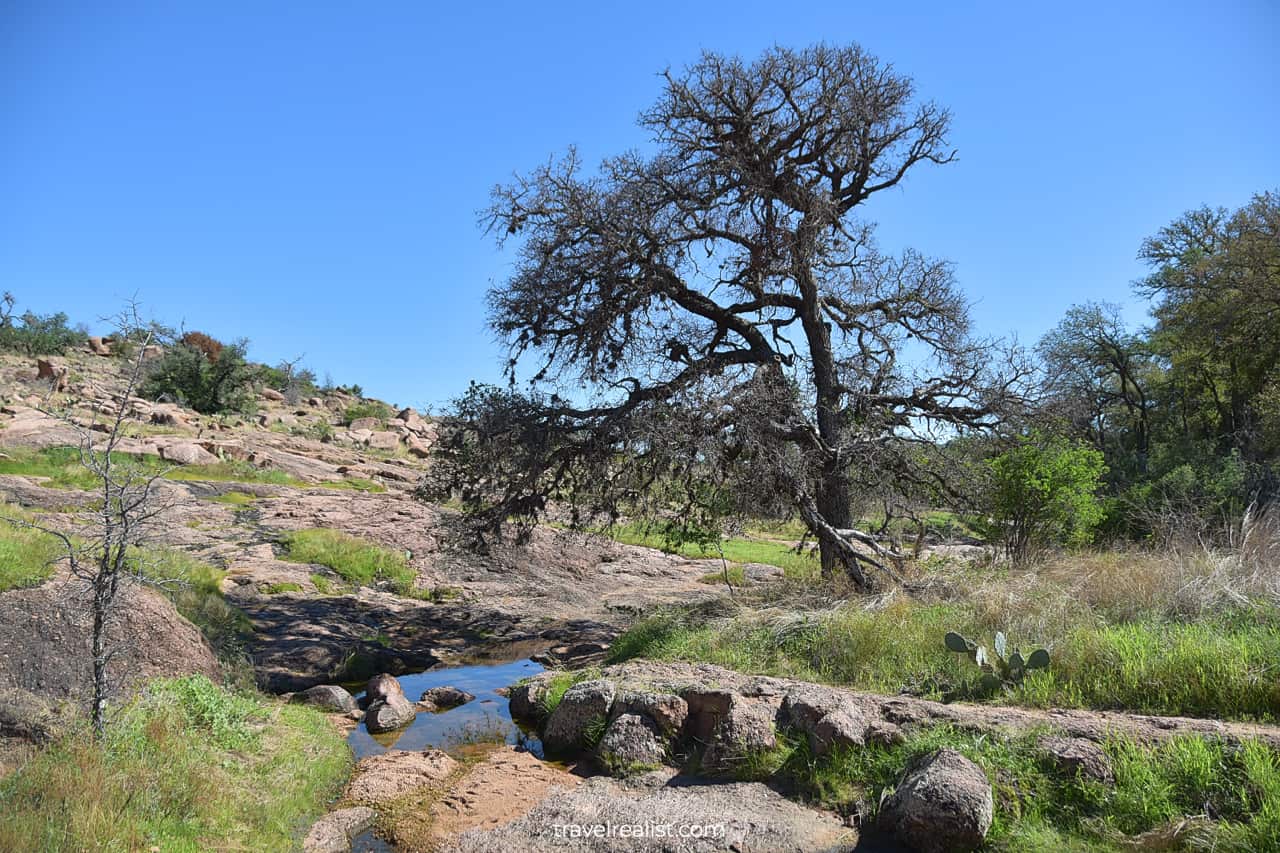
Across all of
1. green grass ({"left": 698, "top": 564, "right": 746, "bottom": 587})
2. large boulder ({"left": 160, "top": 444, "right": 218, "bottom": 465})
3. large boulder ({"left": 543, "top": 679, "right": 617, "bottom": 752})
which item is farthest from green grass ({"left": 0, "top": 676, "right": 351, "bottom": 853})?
large boulder ({"left": 160, "top": 444, "right": 218, "bottom": 465})

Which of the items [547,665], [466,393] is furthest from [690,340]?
[547,665]

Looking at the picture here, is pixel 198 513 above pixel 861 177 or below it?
below

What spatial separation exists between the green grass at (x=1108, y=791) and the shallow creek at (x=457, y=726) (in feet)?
13.6

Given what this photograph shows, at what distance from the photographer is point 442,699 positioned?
10.9 m

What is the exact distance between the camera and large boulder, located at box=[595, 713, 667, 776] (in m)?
7.78

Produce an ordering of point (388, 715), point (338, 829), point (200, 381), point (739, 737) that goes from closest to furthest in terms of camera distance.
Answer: point (338, 829), point (739, 737), point (388, 715), point (200, 381)

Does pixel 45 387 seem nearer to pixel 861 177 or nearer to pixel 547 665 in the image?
pixel 547 665

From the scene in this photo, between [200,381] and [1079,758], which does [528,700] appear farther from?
[200,381]

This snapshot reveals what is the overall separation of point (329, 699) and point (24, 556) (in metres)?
4.25

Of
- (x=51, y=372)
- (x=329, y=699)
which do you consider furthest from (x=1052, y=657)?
(x=51, y=372)

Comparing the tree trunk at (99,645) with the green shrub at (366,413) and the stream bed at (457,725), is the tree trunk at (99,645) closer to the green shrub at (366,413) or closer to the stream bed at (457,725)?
the stream bed at (457,725)

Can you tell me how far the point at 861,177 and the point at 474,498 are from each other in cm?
974

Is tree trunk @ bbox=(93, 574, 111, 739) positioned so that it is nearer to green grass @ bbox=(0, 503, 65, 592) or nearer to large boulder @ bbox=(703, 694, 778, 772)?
green grass @ bbox=(0, 503, 65, 592)

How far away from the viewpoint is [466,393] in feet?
45.5
